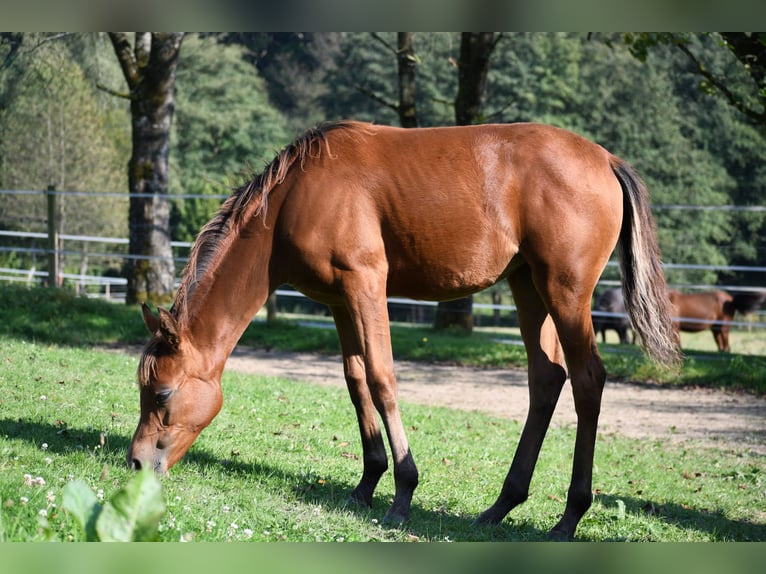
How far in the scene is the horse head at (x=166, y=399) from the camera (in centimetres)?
448

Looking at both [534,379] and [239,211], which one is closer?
[239,211]

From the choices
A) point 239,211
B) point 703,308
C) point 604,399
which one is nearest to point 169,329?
point 239,211

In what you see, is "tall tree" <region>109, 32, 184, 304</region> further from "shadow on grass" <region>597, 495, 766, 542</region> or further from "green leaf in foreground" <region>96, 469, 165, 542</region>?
"green leaf in foreground" <region>96, 469, 165, 542</region>

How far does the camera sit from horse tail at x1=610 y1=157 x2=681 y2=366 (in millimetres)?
4684

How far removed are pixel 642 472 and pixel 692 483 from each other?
408 millimetres

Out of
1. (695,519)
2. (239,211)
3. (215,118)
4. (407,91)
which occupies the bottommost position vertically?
(695,519)

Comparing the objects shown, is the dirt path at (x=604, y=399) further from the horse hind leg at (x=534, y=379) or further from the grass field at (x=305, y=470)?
the horse hind leg at (x=534, y=379)

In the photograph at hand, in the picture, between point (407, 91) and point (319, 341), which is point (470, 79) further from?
point (319, 341)

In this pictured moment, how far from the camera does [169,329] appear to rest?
439 cm

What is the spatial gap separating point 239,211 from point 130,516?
11.1ft

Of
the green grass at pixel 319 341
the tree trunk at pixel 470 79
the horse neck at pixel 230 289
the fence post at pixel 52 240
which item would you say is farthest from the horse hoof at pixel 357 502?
the fence post at pixel 52 240

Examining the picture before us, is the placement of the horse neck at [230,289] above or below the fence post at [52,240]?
above

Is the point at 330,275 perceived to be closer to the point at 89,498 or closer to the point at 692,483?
the point at 89,498

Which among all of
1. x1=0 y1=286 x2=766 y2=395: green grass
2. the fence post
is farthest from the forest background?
x1=0 y1=286 x2=766 y2=395: green grass
